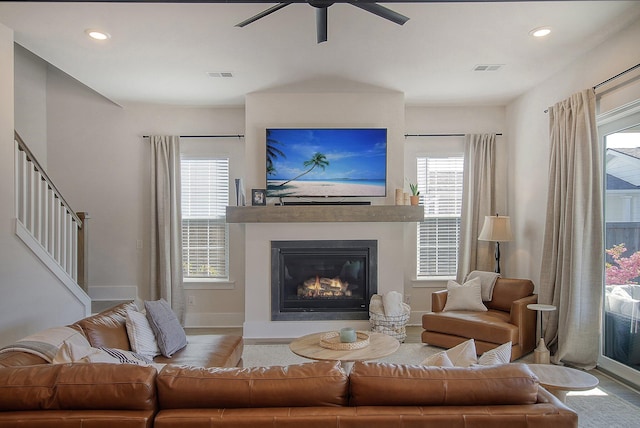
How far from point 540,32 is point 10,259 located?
15.6 ft

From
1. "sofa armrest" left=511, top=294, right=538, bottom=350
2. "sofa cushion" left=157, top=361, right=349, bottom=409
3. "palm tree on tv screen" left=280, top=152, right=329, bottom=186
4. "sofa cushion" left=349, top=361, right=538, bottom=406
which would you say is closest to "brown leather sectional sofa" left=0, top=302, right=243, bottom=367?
"sofa cushion" left=157, top=361, right=349, bottom=409

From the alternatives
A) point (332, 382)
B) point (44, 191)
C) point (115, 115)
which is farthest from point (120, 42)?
point (332, 382)

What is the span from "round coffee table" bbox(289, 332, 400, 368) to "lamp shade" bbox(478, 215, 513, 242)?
233 centimetres

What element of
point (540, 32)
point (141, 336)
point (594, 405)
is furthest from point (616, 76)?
point (141, 336)

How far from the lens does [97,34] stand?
143 inches

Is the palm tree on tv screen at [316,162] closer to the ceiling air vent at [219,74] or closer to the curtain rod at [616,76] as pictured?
the ceiling air vent at [219,74]

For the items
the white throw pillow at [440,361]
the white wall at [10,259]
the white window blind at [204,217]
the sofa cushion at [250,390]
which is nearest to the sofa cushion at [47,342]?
the sofa cushion at [250,390]

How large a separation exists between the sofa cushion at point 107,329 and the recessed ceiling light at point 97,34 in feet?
7.44

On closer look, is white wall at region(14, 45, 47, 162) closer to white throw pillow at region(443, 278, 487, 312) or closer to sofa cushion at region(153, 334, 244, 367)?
sofa cushion at region(153, 334, 244, 367)

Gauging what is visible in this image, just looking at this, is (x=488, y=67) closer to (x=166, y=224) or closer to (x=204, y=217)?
(x=204, y=217)

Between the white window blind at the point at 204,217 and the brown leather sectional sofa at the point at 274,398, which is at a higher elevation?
the white window blind at the point at 204,217

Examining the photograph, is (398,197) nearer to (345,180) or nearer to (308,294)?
(345,180)

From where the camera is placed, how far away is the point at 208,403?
170 centimetres

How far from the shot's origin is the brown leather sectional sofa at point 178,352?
110 inches
